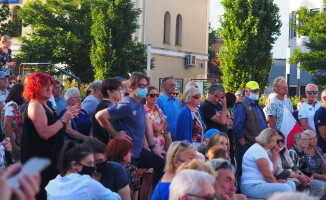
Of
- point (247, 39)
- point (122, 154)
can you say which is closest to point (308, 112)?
point (122, 154)

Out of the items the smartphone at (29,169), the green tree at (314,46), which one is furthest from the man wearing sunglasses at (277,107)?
the green tree at (314,46)

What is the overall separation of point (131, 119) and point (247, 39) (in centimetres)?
2006

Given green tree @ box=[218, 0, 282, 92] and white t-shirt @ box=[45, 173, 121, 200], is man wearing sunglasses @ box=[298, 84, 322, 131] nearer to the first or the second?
white t-shirt @ box=[45, 173, 121, 200]

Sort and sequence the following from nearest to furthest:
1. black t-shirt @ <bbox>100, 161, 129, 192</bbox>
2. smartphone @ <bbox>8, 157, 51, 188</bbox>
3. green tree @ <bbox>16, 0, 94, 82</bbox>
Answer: smartphone @ <bbox>8, 157, 51, 188</bbox>, black t-shirt @ <bbox>100, 161, 129, 192</bbox>, green tree @ <bbox>16, 0, 94, 82</bbox>

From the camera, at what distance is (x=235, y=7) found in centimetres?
2620

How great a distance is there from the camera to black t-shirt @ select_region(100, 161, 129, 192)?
A: 5.47 metres

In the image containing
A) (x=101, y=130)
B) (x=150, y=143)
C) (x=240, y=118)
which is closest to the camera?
(x=101, y=130)

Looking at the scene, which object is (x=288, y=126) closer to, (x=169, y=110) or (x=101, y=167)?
(x=169, y=110)

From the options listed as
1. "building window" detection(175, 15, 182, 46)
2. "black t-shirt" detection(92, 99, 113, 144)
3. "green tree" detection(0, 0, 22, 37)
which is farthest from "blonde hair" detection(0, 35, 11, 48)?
"building window" detection(175, 15, 182, 46)

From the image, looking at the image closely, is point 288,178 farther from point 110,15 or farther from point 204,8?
point 204,8

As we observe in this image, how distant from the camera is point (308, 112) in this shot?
10.5 meters

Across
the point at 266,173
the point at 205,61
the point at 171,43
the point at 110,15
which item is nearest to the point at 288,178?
the point at 266,173

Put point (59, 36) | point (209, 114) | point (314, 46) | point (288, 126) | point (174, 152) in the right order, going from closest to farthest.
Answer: point (174, 152)
point (209, 114)
point (288, 126)
point (314, 46)
point (59, 36)

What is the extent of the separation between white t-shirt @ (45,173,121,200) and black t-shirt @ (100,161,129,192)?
63 centimetres
